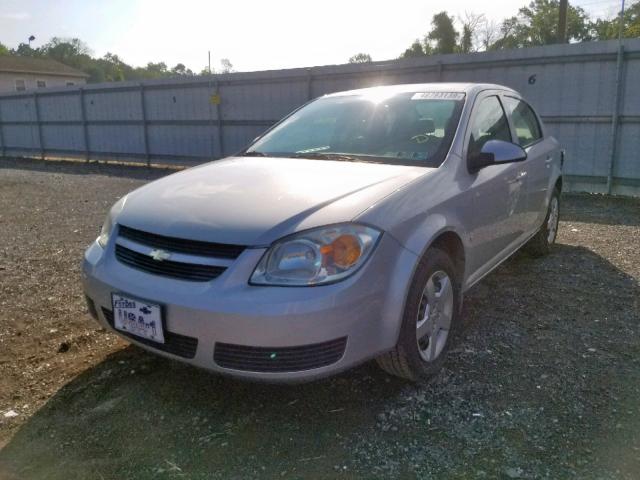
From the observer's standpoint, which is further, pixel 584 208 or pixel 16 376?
pixel 584 208

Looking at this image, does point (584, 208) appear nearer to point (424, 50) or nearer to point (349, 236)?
point (349, 236)

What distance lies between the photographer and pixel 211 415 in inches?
101

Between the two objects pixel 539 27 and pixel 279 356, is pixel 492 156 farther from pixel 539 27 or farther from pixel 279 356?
pixel 539 27

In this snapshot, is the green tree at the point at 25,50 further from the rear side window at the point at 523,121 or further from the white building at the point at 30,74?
the rear side window at the point at 523,121

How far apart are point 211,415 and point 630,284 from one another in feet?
11.8

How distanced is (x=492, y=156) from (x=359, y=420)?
5.58ft

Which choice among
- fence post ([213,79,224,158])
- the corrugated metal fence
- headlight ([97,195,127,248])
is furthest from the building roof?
headlight ([97,195,127,248])

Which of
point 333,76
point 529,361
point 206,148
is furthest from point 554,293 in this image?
point 206,148

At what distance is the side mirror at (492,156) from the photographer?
3.15 meters

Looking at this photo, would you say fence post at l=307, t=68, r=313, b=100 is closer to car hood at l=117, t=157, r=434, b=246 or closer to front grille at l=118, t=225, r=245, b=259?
car hood at l=117, t=157, r=434, b=246

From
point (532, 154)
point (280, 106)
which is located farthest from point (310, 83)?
point (532, 154)

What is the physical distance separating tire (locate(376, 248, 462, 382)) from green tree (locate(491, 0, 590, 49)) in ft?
150

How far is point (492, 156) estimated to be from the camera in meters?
3.15

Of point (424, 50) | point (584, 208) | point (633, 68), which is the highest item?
point (424, 50)
